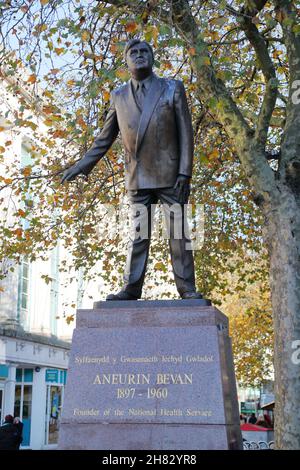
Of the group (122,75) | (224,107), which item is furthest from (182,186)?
(224,107)

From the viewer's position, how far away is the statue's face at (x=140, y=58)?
6641mm

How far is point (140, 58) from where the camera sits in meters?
6.64

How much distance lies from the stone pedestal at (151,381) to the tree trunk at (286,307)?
313 cm

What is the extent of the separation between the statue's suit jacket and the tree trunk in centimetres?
359

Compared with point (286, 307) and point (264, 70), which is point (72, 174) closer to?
point (286, 307)

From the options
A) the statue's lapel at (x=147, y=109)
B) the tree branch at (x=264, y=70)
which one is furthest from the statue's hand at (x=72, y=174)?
the tree branch at (x=264, y=70)

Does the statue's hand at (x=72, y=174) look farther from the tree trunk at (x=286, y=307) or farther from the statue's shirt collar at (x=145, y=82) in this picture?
the tree trunk at (x=286, y=307)

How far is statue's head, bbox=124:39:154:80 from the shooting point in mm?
6641

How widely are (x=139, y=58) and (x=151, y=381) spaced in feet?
10.7

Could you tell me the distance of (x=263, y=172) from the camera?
1036cm

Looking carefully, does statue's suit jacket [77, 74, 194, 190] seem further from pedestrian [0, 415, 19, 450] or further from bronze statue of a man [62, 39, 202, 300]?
pedestrian [0, 415, 19, 450]

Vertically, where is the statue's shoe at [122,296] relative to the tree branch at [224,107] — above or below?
below

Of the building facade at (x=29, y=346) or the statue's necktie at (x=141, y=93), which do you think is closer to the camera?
Answer: the statue's necktie at (x=141, y=93)
